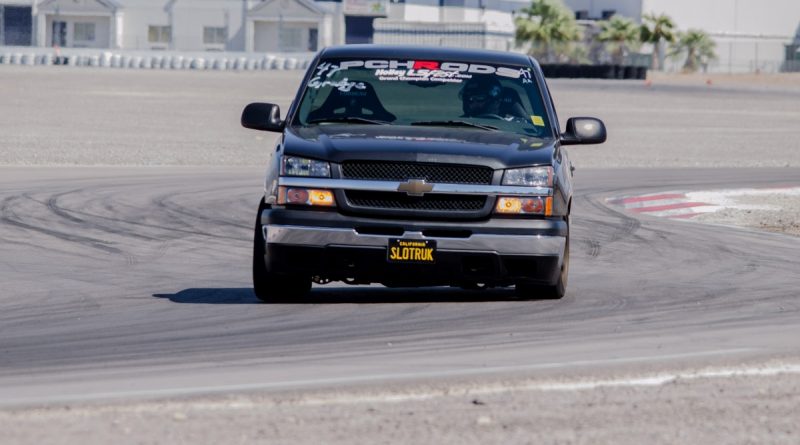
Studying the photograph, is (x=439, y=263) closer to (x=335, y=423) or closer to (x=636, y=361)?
(x=636, y=361)

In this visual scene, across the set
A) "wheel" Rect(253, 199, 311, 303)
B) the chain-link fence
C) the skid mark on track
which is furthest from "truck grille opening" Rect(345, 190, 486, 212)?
the chain-link fence

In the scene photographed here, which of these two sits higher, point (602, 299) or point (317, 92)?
point (317, 92)

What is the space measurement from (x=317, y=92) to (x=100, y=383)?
4118mm

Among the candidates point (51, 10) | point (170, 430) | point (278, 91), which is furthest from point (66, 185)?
point (51, 10)

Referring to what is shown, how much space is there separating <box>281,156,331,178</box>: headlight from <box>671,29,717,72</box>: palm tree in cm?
10251

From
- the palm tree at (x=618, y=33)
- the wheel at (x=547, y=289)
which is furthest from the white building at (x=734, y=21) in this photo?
the wheel at (x=547, y=289)

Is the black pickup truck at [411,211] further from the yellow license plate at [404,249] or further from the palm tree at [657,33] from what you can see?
the palm tree at [657,33]

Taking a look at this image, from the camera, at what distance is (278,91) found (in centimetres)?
5434

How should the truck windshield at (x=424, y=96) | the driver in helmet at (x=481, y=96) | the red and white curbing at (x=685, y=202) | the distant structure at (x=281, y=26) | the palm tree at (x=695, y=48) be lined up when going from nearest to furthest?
the truck windshield at (x=424, y=96)
the driver in helmet at (x=481, y=96)
the red and white curbing at (x=685, y=202)
the distant structure at (x=281, y=26)
the palm tree at (x=695, y=48)

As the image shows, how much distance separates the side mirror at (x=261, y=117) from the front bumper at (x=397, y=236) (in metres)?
1.02

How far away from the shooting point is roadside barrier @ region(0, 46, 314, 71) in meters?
80.4

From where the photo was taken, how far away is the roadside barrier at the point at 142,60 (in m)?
80.4

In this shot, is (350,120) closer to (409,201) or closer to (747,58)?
(409,201)

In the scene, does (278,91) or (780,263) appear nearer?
(780,263)
